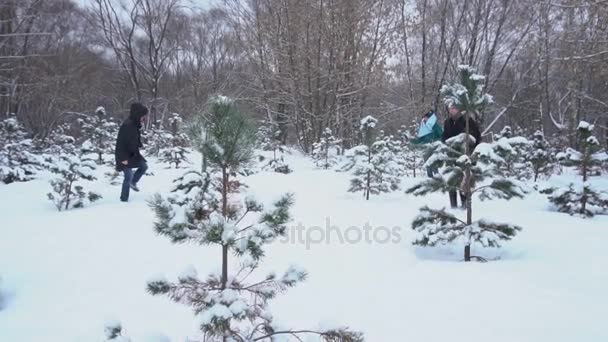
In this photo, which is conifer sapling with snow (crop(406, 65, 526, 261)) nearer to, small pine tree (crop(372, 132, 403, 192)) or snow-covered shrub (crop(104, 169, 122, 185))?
small pine tree (crop(372, 132, 403, 192))

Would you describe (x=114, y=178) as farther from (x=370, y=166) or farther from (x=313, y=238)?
(x=313, y=238)

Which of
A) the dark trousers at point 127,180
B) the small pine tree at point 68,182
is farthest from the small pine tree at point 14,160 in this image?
the dark trousers at point 127,180

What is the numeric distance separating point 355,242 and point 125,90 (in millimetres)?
32332

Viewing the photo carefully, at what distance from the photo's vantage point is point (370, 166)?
282 inches

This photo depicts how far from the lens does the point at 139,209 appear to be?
622 cm

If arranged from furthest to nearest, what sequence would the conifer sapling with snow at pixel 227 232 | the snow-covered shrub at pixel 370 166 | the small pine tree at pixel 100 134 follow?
the small pine tree at pixel 100 134
the snow-covered shrub at pixel 370 166
the conifer sapling with snow at pixel 227 232

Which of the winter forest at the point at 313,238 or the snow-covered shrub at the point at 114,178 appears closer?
the winter forest at the point at 313,238

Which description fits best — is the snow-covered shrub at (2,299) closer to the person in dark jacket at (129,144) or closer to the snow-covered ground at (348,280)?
the snow-covered ground at (348,280)

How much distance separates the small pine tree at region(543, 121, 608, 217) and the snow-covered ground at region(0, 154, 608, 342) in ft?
1.17

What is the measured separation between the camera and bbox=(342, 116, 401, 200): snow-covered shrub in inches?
287

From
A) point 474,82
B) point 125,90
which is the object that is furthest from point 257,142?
point 125,90

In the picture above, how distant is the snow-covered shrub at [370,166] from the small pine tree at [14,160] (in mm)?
8725

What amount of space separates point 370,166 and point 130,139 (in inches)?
164

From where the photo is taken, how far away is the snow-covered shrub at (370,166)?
729 centimetres
